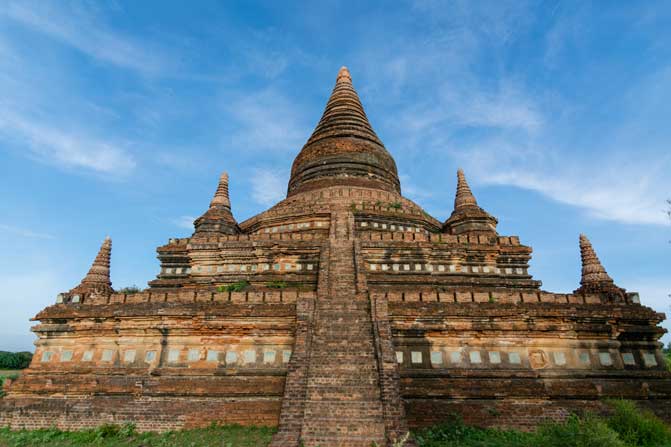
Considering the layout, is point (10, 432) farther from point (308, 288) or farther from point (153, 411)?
point (308, 288)

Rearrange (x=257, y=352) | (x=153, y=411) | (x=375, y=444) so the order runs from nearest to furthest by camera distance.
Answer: (x=375, y=444)
(x=153, y=411)
(x=257, y=352)

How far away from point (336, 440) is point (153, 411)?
609cm

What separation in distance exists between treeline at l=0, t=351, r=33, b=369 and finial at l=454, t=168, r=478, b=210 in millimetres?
34111

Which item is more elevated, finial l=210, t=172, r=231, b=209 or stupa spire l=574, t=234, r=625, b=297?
finial l=210, t=172, r=231, b=209

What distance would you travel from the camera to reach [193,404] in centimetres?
1202

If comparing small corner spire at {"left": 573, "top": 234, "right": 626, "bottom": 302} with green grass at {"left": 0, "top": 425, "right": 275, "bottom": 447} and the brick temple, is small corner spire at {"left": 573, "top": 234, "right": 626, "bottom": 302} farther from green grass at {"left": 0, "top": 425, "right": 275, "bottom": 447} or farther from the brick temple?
green grass at {"left": 0, "top": 425, "right": 275, "bottom": 447}

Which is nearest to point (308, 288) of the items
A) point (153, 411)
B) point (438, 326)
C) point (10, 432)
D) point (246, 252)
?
point (246, 252)

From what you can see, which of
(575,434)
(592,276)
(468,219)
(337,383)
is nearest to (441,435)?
(337,383)

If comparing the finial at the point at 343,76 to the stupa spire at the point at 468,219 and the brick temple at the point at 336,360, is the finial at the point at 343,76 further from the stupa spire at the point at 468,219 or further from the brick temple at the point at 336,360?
the brick temple at the point at 336,360

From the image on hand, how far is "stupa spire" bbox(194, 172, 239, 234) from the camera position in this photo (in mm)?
23469

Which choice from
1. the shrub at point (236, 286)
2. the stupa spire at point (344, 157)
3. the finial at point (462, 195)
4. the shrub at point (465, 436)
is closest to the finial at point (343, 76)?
the stupa spire at point (344, 157)

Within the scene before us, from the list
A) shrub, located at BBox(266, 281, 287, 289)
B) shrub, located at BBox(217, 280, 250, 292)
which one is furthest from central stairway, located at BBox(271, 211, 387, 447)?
shrub, located at BBox(217, 280, 250, 292)

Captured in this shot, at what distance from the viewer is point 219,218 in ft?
78.1

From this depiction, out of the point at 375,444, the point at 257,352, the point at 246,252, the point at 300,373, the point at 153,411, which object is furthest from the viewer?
the point at 246,252
